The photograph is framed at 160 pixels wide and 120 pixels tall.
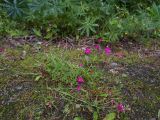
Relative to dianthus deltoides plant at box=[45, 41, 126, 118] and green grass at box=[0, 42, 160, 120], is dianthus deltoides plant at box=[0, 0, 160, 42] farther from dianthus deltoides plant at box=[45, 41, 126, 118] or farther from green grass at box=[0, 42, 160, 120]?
dianthus deltoides plant at box=[45, 41, 126, 118]

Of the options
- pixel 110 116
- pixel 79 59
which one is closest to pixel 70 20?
pixel 79 59

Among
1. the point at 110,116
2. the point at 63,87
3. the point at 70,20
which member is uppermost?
the point at 70,20

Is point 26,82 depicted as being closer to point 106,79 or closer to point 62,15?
point 106,79

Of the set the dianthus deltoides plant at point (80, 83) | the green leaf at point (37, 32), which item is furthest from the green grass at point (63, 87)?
the green leaf at point (37, 32)

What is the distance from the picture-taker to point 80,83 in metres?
2.51

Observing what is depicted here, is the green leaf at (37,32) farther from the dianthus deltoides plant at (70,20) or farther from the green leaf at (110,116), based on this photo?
the green leaf at (110,116)

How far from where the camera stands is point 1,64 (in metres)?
2.74

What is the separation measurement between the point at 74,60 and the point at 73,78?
0.34m

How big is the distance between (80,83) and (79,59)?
38 centimetres

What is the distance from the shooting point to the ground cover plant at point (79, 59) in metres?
2.36

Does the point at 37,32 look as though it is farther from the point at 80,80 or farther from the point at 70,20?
the point at 80,80

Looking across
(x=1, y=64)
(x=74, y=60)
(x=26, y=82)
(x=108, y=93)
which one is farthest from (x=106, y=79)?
(x=1, y=64)

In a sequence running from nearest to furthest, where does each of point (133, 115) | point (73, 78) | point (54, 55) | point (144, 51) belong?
point (133, 115) → point (73, 78) → point (54, 55) → point (144, 51)

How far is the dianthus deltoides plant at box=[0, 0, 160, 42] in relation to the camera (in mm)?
3191
